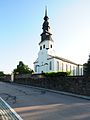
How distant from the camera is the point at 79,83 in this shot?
79.7ft

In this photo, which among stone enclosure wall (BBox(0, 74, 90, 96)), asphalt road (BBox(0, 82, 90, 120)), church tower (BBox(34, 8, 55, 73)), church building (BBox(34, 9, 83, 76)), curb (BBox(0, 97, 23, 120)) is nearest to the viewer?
curb (BBox(0, 97, 23, 120))

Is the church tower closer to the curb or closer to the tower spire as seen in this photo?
the tower spire

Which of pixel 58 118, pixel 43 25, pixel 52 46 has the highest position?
pixel 43 25

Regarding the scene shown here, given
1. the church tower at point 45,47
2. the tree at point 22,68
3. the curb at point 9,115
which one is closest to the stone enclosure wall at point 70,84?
the curb at point 9,115

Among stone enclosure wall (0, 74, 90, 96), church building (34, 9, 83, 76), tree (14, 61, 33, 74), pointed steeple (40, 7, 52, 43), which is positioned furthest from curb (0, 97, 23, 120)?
tree (14, 61, 33, 74)

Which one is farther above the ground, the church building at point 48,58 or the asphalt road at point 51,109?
the church building at point 48,58

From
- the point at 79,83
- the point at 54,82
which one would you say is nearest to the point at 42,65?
the point at 54,82

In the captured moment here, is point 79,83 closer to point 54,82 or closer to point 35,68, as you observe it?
point 54,82

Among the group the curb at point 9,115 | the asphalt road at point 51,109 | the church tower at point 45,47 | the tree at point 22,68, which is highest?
the church tower at point 45,47

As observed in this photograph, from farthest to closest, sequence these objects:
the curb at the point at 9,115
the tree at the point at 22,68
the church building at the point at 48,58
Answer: the tree at the point at 22,68 → the church building at the point at 48,58 → the curb at the point at 9,115

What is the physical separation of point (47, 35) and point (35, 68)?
569 inches

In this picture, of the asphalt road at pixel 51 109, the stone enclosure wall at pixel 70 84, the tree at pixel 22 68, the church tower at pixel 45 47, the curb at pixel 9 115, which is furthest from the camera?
the tree at pixel 22 68

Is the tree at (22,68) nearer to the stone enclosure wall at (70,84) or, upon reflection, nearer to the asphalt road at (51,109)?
the stone enclosure wall at (70,84)

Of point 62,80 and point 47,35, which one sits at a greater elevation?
point 47,35
